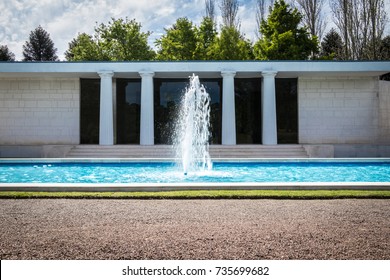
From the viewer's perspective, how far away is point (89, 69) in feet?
59.6

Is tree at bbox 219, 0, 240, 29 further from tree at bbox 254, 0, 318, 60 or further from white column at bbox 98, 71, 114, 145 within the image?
white column at bbox 98, 71, 114, 145

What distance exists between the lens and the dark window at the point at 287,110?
2027 cm

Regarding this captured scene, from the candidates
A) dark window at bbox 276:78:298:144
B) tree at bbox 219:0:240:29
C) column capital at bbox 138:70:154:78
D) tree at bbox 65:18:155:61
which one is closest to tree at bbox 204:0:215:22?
tree at bbox 219:0:240:29

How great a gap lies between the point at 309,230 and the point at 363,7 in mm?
30756

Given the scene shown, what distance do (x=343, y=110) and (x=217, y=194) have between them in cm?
1613

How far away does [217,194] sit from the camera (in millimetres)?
6699

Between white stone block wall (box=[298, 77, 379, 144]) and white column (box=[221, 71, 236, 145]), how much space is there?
5.43 metres

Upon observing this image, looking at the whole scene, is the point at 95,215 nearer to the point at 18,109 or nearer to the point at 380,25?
the point at 18,109

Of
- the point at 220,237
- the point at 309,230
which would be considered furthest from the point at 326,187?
the point at 220,237

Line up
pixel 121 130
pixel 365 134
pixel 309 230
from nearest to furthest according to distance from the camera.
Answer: pixel 309 230 < pixel 365 134 < pixel 121 130

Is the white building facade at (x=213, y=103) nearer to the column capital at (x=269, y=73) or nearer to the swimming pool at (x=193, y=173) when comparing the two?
the column capital at (x=269, y=73)

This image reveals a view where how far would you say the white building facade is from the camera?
1803 cm

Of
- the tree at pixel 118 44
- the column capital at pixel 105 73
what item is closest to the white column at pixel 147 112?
the column capital at pixel 105 73

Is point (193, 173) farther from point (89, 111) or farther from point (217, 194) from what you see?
point (89, 111)
